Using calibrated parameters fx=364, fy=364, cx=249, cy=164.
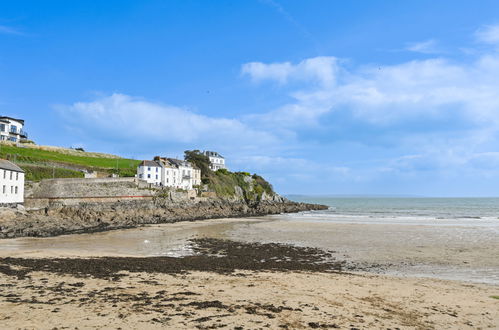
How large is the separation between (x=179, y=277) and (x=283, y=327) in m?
6.28

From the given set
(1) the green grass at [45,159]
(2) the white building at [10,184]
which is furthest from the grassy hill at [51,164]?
(2) the white building at [10,184]

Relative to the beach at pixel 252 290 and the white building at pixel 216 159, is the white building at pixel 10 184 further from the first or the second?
the white building at pixel 216 159

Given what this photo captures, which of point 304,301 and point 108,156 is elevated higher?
point 108,156

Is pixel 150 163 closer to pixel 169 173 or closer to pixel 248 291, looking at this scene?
pixel 169 173

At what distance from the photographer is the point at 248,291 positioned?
11.8m

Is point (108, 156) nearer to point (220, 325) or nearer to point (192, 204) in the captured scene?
point (192, 204)

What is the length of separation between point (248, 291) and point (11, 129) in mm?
93110

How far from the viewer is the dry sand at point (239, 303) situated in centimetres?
872

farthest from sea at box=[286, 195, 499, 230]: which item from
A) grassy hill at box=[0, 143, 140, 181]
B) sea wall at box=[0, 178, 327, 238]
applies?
grassy hill at box=[0, 143, 140, 181]

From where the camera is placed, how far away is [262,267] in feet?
55.2

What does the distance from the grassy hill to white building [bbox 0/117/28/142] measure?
5.44m

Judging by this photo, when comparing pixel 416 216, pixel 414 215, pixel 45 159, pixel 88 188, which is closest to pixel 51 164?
pixel 45 159

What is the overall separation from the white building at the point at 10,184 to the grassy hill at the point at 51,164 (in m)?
12.0

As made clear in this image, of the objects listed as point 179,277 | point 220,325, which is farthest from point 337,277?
point 220,325
